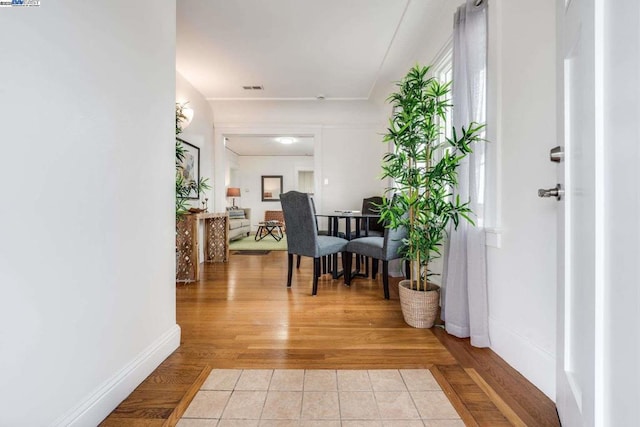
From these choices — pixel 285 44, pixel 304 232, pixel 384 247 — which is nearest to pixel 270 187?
pixel 285 44

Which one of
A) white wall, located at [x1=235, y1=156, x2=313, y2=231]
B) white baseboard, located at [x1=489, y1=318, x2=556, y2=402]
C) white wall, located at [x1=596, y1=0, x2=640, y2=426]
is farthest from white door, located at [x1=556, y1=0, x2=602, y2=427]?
white wall, located at [x1=235, y1=156, x2=313, y2=231]

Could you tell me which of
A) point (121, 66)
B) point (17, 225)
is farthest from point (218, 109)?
point (17, 225)

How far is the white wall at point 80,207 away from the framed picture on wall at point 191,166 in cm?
255

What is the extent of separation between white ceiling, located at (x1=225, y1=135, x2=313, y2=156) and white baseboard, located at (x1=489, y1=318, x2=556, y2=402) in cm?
596

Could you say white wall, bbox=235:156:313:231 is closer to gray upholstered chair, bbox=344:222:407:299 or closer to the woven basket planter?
gray upholstered chair, bbox=344:222:407:299

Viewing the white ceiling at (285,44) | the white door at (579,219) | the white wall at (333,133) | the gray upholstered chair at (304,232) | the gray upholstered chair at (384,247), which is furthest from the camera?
the white wall at (333,133)

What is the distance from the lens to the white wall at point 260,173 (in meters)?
8.98

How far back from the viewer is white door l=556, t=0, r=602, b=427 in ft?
1.96

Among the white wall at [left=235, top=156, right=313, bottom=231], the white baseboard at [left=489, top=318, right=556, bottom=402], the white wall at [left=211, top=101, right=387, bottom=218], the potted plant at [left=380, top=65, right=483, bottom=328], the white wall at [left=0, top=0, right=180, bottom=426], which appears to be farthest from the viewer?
the white wall at [left=235, top=156, right=313, bottom=231]

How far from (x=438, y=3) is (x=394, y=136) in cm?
130

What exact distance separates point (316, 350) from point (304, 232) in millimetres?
1282

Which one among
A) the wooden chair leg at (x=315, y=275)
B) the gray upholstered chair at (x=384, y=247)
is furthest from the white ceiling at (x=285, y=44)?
the wooden chair leg at (x=315, y=275)

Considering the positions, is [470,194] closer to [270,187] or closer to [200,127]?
[200,127]

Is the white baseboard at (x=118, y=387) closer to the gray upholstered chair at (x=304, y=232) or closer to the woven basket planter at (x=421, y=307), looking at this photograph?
the gray upholstered chair at (x=304, y=232)
